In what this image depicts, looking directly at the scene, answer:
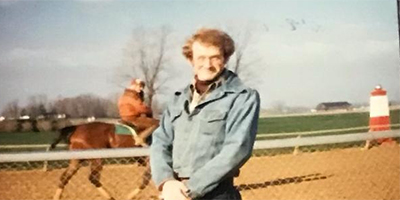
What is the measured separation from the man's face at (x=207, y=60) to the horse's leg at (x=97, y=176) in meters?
0.78

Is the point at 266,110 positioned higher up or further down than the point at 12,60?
further down

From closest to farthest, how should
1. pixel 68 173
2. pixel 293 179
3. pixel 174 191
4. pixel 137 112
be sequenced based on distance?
1. pixel 174 191
2. pixel 137 112
3. pixel 68 173
4. pixel 293 179

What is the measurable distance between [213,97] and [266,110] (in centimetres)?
55

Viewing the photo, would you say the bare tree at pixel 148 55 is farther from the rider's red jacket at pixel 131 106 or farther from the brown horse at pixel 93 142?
the brown horse at pixel 93 142

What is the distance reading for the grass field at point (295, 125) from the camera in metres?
1.32

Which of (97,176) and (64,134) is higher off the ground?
(64,134)

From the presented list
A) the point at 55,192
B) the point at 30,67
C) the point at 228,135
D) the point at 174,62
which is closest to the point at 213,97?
the point at 228,135

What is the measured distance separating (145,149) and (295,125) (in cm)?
38

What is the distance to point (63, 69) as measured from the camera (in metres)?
1.31

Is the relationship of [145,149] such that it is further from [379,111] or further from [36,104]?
[379,111]

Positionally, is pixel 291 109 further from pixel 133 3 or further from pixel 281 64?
pixel 133 3

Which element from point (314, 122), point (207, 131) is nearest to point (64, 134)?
point (314, 122)

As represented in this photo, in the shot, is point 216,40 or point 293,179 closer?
point 216,40

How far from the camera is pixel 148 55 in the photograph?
1333mm
